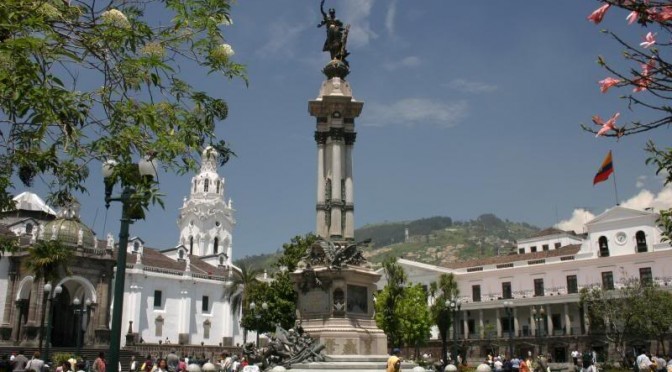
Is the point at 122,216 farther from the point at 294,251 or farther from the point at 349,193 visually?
the point at 294,251

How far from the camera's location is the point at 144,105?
7555 millimetres

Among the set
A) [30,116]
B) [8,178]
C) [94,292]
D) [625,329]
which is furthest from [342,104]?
[94,292]

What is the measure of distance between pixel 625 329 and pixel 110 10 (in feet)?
158

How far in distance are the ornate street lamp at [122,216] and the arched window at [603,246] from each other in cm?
5340

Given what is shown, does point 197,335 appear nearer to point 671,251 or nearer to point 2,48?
point 671,251

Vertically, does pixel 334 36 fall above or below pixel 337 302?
above

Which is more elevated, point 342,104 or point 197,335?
point 342,104

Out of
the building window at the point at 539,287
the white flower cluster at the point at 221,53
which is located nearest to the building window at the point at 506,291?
the building window at the point at 539,287

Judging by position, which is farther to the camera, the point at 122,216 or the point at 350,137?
the point at 350,137

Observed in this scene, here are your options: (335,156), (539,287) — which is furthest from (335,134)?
(539,287)

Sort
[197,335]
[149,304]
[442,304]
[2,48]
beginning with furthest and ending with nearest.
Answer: [197,335]
[149,304]
[442,304]
[2,48]

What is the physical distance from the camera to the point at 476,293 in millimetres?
63094

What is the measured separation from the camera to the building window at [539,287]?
5881cm

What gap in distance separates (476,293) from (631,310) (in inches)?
744
